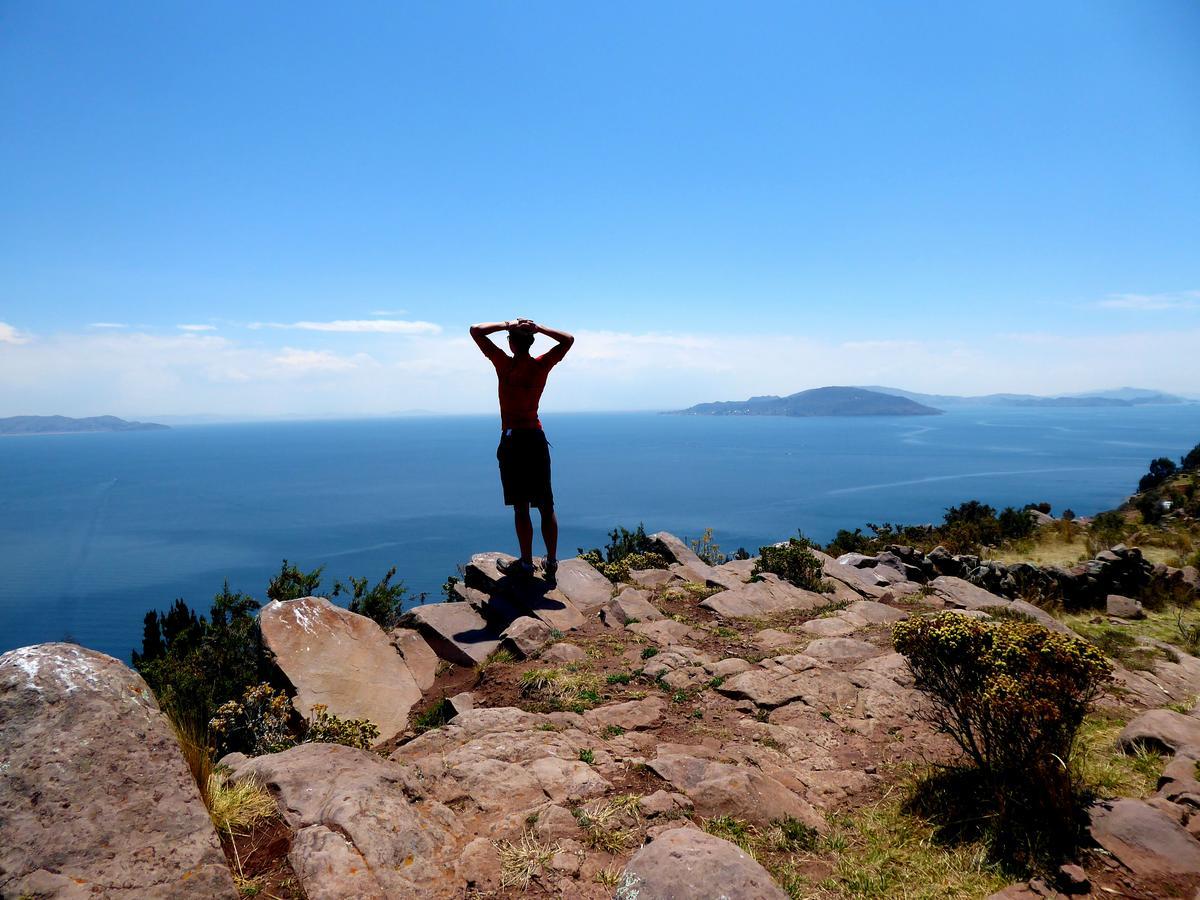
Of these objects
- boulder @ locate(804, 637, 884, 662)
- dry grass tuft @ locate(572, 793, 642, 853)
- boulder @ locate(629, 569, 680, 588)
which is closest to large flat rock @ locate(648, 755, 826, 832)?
dry grass tuft @ locate(572, 793, 642, 853)

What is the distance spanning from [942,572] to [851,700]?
9819 millimetres

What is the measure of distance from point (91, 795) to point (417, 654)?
222 inches

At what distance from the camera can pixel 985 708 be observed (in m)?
4.41

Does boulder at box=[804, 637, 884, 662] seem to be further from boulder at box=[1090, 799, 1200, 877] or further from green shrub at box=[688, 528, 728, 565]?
green shrub at box=[688, 528, 728, 565]

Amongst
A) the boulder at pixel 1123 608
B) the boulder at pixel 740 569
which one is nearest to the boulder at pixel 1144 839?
the boulder at pixel 740 569

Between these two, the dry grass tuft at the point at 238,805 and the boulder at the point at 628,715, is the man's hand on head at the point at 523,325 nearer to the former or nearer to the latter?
the boulder at the point at 628,715

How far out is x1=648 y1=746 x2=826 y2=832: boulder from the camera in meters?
4.36

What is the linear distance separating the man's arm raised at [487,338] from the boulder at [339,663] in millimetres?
4286

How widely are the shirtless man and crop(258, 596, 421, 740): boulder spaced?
258cm

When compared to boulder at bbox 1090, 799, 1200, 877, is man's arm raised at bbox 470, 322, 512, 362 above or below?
above

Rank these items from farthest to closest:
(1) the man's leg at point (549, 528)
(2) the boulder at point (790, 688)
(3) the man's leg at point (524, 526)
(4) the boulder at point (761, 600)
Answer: (4) the boulder at point (761, 600) → (1) the man's leg at point (549, 528) → (3) the man's leg at point (524, 526) → (2) the boulder at point (790, 688)

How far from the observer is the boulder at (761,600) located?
390 inches

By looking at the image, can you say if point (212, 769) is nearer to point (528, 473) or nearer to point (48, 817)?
point (48, 817)

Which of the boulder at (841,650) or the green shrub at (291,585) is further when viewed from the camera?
the green shrub at (291,585)
